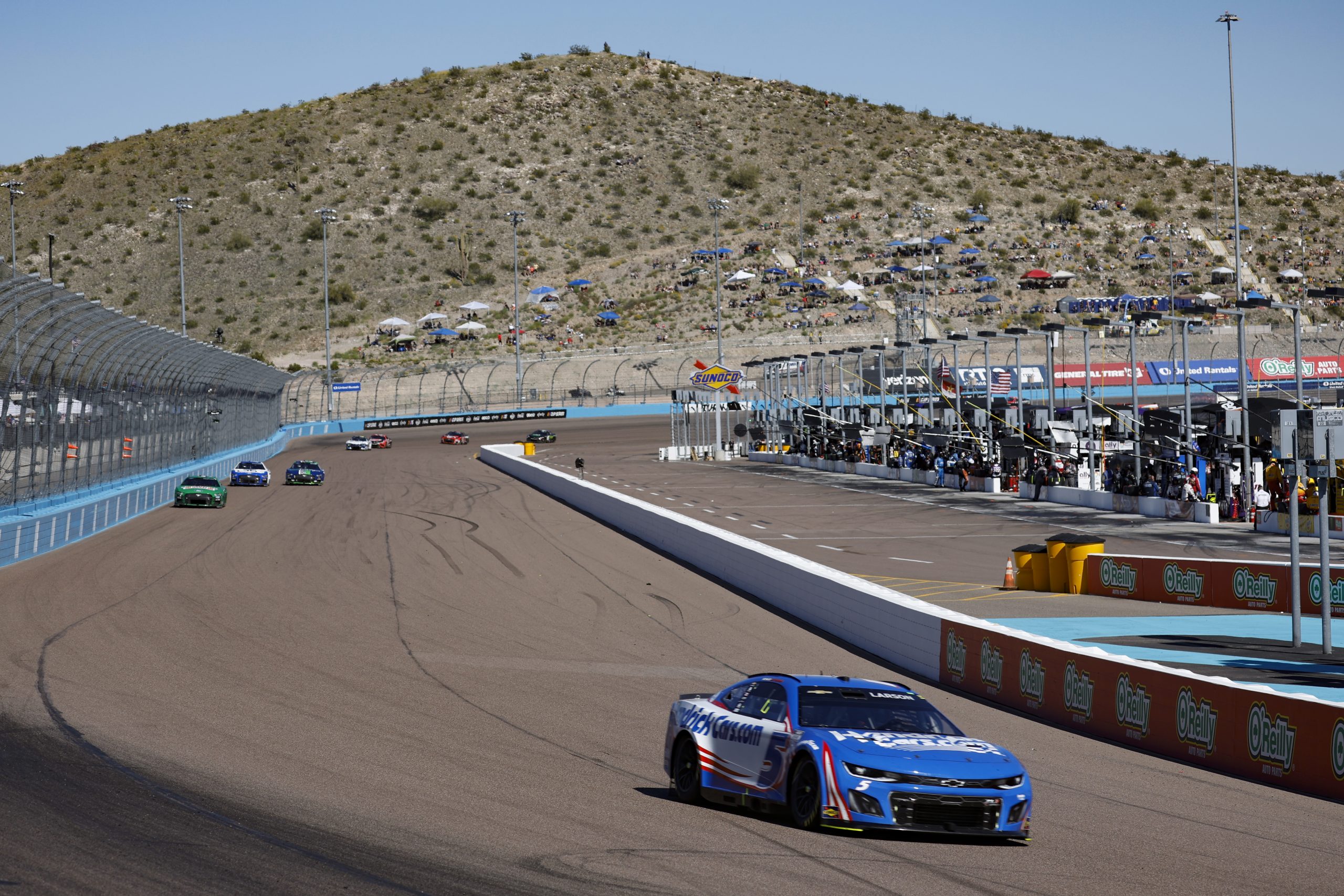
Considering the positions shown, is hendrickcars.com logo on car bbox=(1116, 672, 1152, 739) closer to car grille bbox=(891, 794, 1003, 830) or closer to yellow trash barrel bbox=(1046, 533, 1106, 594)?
car grille bbox=(891, 794, 1003, 830)

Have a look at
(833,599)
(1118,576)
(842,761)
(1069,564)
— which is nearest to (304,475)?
(1069,564)

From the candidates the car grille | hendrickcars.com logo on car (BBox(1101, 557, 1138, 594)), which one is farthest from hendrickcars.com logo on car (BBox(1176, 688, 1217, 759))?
hendrickcars.com logo on car (BBox(1101, 557, 1138, 594))

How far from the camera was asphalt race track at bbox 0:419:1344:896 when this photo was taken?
8.02 m

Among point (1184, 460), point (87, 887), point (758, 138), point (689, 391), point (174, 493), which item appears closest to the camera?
point (87, 887)

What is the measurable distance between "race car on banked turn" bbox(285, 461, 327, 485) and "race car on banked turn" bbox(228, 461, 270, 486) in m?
0.89

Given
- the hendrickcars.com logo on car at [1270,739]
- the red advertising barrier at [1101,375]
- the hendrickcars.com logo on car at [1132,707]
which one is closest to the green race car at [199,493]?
the hendrickcars.com logo on car at [1132,707]

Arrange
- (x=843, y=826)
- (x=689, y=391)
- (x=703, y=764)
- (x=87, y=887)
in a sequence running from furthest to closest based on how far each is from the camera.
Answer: (x=689, y=391), (x=703, y=764), (x=843, y=826), (x=87, y=887)

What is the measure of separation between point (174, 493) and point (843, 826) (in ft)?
120

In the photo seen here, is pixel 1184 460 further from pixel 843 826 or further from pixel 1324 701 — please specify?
pixel 843 826

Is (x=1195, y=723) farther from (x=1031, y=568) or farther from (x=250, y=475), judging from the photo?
(x=250, y=475)

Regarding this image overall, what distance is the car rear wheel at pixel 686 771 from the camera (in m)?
10.2

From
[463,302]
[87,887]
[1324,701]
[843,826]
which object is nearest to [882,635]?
[1324,701]

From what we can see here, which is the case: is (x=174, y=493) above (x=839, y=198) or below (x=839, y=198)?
below

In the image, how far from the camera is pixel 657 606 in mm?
21812
